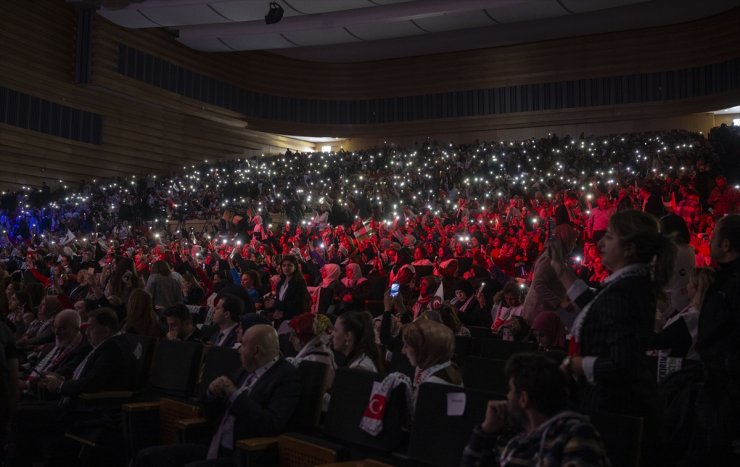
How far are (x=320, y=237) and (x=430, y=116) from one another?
1303 centimetres

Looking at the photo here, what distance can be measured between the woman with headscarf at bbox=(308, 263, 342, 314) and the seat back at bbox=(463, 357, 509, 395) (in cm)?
449

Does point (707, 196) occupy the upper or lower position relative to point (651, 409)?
upper

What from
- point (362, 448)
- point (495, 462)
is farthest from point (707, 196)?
point (495, 462)

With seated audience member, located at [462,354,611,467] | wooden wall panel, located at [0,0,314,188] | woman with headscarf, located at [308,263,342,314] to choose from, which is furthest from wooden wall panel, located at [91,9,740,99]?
seated audience member, located at [462,354,611,467]

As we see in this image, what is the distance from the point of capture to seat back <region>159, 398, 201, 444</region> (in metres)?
4.09

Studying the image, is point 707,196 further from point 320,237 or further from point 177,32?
point 177,32

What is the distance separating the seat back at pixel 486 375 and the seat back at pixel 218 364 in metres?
1.26

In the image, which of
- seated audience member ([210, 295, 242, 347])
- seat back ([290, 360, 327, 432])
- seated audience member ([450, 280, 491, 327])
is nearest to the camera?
seat back ([290, 360, 327, 432])

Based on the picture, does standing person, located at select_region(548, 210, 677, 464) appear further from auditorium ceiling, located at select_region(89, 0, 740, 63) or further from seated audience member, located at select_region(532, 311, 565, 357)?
auditorium ceiling, located at select_region(89, 0, 740, 63)

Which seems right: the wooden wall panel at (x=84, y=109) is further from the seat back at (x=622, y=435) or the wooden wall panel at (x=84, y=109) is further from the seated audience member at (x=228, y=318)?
the seat back at (x=622, y=435)

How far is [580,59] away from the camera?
860 inches

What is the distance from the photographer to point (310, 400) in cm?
360

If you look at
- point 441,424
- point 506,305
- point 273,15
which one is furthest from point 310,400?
point 273,15

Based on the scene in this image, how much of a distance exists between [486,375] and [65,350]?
3.13m
